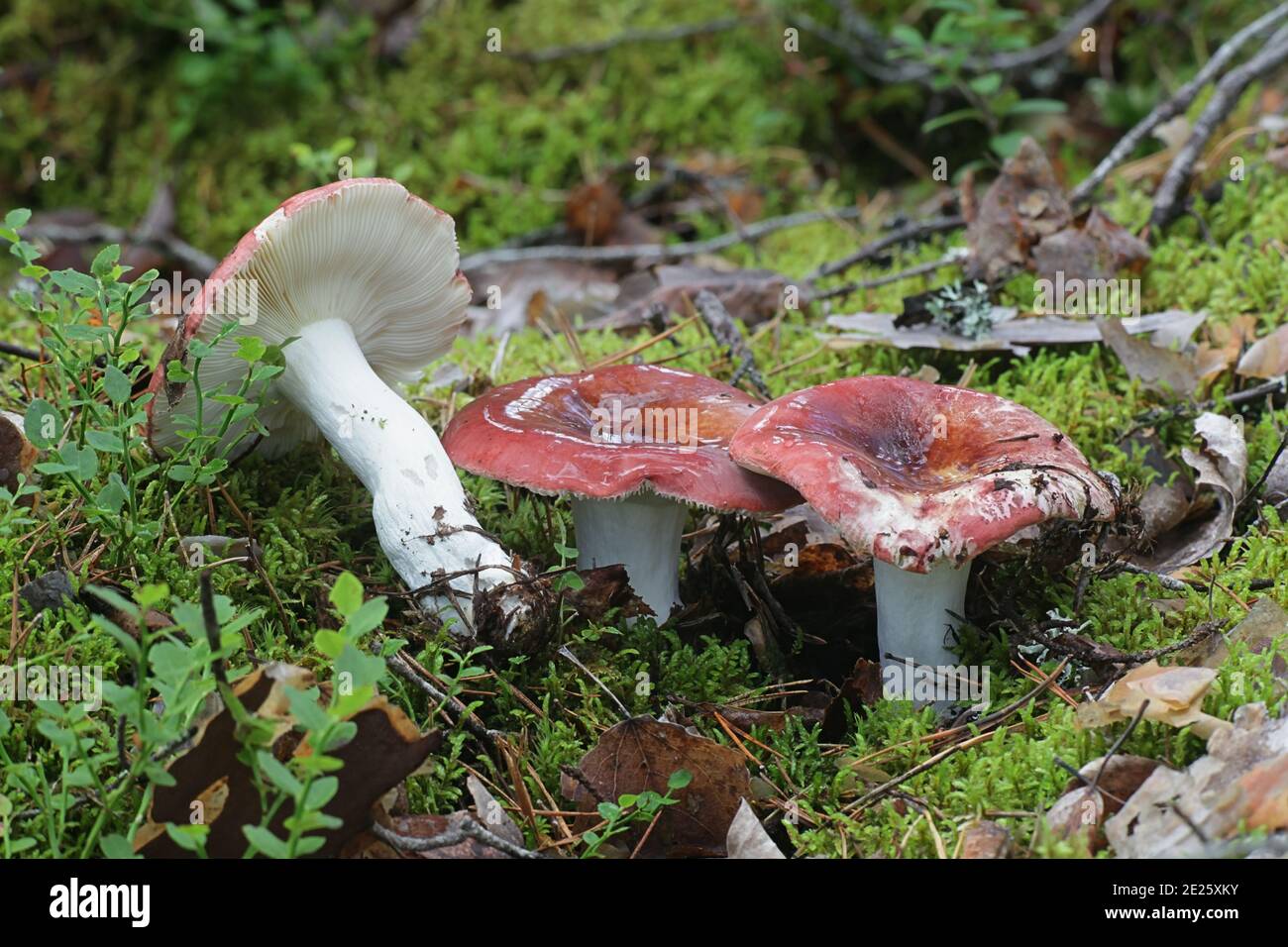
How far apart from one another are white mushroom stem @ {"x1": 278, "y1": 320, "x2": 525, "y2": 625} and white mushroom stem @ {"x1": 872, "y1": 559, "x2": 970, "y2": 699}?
2.81ft

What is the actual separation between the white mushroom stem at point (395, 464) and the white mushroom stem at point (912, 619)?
86 centimetres

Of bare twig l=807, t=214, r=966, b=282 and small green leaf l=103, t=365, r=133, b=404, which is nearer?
small green leaf l=103, t=365, r=133, b=404

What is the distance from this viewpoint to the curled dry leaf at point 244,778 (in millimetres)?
1938

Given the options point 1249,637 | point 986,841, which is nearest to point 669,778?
point 986,841

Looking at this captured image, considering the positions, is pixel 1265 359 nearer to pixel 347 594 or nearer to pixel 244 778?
pixel 347 594

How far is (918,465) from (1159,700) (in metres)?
0.73

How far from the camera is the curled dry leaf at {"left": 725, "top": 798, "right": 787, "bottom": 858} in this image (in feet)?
7.14

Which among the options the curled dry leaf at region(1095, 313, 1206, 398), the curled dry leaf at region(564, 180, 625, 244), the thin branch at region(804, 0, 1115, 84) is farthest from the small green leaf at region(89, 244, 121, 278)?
the thin branch at region(804, 0, 1115, 84)

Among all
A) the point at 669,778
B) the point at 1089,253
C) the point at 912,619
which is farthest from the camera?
the point at 1089,253

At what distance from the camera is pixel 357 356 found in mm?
2879

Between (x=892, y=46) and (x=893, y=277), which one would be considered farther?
(x=892, y=46)

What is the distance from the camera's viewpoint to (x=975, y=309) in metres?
3.79

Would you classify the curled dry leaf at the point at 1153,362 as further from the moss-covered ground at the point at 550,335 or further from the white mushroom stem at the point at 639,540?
the white mushroom stem at the point at 639,540

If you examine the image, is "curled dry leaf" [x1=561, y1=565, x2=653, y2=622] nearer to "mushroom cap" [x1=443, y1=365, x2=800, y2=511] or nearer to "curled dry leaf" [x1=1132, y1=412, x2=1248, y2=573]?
"mushroom cap" [x1=443, y1=365, x2=800, y2=511]
